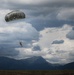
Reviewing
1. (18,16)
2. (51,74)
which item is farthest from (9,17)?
(51,74)

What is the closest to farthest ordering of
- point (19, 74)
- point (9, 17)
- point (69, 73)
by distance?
point (9, 17) < point (19, 74) < point (69, 73)

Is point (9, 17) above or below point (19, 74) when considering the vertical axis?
above

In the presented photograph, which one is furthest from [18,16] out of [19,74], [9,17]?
[19,74]

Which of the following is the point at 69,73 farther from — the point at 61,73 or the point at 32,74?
the point at 32,74

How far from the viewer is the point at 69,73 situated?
219 feet

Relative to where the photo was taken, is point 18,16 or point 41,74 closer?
point 18,16

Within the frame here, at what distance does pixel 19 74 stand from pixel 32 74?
12.6 feet

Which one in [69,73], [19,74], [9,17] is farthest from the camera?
[69,73]

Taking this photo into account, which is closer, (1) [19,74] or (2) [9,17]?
(2) [9,17]

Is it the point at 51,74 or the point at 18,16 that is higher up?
the point at 18,16

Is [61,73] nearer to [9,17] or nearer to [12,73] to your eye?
[12,73]

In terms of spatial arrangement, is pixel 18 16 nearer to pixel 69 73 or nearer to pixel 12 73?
pixel 12 73

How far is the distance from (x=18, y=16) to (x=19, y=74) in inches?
1144

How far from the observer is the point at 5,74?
62.6 m
